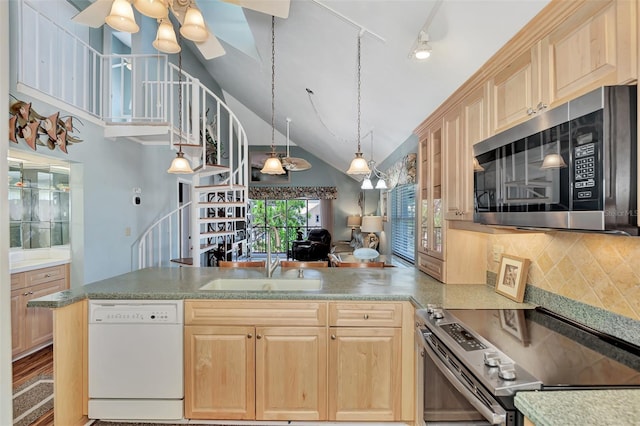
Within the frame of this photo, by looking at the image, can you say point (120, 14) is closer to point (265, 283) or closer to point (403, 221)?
point (265, 283)

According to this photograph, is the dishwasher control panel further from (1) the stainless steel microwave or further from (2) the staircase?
(1) the stainless steel microwave

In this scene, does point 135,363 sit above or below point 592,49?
below

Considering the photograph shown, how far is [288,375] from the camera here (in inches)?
81.4

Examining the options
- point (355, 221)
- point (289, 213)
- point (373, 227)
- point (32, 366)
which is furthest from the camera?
point (289, 213)

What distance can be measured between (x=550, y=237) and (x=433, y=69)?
1.31 m

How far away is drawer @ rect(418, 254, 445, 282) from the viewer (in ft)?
7.82

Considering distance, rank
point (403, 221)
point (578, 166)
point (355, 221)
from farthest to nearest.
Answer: point (355, 221), point (403, 221), point (578, 166)

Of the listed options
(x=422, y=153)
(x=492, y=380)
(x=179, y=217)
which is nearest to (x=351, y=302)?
(x=492, y=380)

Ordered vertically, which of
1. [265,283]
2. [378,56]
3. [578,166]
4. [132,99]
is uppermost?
[132,99]

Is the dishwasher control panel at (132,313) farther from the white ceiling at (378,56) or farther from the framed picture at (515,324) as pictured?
the white ceiling at (378,56)

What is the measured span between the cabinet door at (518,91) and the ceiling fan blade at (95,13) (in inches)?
90.2

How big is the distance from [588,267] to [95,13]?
10.2 feet

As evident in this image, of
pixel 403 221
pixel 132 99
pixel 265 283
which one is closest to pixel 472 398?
pixel 265 283

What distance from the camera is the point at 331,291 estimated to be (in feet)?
6.94
